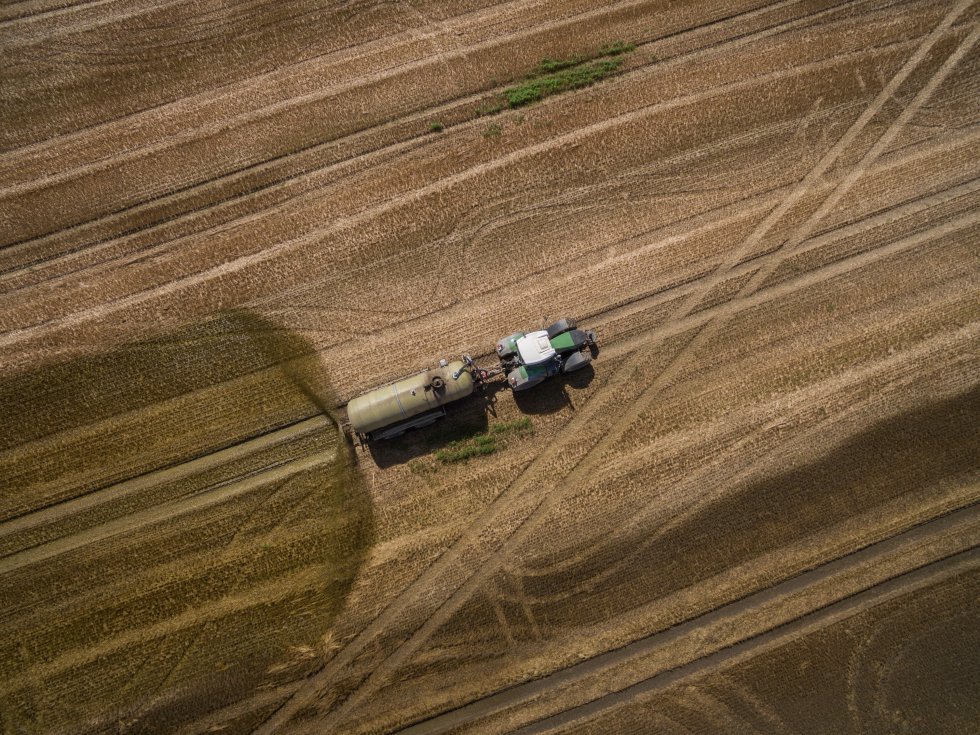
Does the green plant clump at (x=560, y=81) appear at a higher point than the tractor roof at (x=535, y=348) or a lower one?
higher

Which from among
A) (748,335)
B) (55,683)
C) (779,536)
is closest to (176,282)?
(55,683)

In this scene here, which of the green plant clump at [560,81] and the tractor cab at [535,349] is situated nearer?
the tractor cab at [535,349]

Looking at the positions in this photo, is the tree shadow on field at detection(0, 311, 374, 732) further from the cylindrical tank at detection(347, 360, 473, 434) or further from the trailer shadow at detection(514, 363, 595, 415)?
the trailer shadow at detection(514, 363, 595, 415)

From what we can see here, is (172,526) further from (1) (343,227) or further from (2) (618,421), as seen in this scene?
(2) (618,421)

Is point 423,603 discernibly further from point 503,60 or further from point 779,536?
point 503,60

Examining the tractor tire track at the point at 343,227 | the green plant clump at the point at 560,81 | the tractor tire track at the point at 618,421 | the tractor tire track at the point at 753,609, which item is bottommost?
the tractor tire track at the point at 753,609

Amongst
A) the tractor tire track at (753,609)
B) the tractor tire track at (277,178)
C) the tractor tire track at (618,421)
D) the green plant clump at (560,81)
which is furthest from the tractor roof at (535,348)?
the tractor tire track at (753,609)

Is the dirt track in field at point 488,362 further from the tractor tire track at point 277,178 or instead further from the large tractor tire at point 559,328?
the large tractor tire at point 559,328
